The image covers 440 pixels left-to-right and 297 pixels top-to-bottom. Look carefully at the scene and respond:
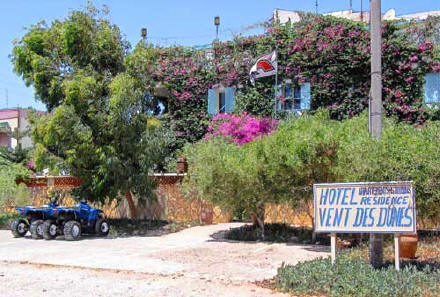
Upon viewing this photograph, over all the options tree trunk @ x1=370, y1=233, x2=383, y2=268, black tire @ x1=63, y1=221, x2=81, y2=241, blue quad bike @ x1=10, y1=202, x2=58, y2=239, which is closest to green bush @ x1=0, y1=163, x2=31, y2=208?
blue quad bike @ x1=10, y1=202, x2=58, y2=239

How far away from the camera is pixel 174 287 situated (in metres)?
9.34

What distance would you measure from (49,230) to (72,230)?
0.88 m

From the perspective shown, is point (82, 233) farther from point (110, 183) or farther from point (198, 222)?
point (198, 222)

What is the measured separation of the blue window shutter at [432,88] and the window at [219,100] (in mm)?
8489

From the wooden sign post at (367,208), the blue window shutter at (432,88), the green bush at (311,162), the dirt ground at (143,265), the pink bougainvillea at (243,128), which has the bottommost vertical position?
the dirt ground at (143,265)

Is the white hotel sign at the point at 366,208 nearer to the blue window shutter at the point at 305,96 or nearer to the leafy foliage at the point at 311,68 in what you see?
the leafy foliage at the point at 311,68

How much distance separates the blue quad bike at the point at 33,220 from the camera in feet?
56.0

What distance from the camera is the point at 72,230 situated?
649 inches

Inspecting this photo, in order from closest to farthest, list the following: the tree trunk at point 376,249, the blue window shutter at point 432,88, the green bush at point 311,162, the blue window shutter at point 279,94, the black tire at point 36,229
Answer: the tree trunk at point 376,249 < the green bush at point 311,162 < the black tire at point 36,229 < the blue window shutter at point 432,88 < the blue window shutter at point 279,94

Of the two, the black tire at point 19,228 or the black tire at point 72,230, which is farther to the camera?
the black tire at point 19,228

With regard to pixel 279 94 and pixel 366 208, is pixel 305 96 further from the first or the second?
pixel 366 208

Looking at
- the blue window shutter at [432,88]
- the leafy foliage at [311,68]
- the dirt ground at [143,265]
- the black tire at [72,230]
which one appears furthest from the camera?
the leafy foliage at [311,68]

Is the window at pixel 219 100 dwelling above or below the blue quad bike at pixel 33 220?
above

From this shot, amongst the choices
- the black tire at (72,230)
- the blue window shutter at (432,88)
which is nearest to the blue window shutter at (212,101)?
the blue window shutter at (432,88)
